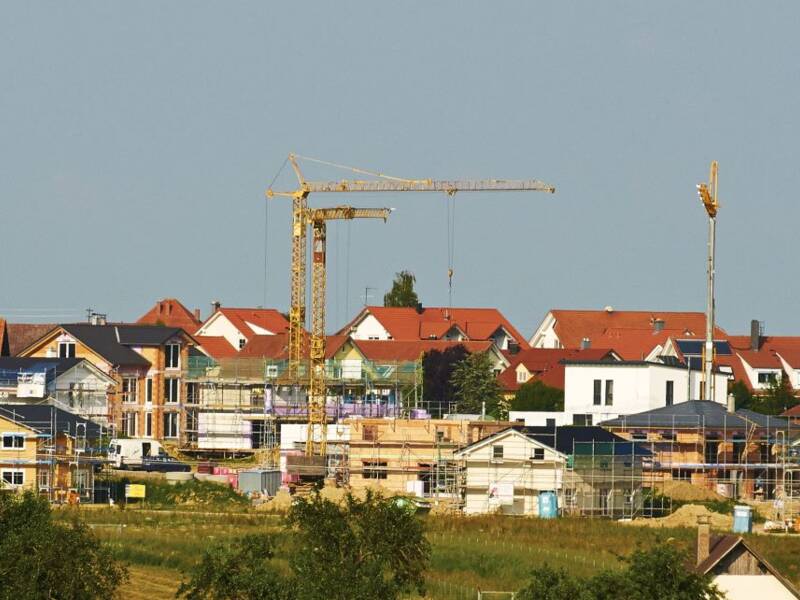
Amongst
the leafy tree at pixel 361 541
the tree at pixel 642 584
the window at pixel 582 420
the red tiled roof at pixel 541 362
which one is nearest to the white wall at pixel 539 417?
the window at pixel 582 420

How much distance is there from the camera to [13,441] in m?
74.6

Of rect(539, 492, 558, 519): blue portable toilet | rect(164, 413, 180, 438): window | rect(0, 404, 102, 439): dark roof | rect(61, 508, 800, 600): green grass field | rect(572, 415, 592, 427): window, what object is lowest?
rect(61, 508, 800, 600): green grass field

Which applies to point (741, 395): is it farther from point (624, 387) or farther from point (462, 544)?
point (462, 544)

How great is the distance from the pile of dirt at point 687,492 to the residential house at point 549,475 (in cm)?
186

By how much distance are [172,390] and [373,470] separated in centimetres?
2316

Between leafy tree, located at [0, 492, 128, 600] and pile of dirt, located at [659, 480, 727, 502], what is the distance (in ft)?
115

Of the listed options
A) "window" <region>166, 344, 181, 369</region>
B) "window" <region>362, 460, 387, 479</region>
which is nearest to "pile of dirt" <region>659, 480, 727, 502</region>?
"window" <region>362, 460, 387, 479</region>

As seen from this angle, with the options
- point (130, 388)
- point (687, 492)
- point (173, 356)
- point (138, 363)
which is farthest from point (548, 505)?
point (173, 356)

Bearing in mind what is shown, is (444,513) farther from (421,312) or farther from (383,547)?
(421,312)

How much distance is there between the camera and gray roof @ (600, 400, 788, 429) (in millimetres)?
82500

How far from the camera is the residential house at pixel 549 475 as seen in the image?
74.1 meters

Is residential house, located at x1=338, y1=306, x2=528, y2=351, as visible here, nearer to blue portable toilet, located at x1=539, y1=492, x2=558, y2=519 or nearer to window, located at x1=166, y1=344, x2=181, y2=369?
window, located at x1=166, y1=344, x2=181, y2=369

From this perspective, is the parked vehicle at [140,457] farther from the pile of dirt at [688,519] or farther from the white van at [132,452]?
the pile of dirt at [688,519]

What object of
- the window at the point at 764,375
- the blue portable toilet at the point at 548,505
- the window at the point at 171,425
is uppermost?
the window at the point at 764,375
